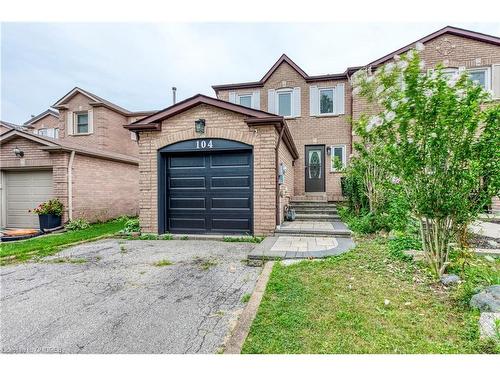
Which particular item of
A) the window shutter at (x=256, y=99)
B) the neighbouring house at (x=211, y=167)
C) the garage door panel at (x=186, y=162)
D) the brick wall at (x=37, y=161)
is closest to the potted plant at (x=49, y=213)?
the brick wall at (x=37, y=161)

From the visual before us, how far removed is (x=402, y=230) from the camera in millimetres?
5734

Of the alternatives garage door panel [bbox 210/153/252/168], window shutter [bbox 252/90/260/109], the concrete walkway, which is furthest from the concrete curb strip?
window shutter [bbox 252/90/260/109]

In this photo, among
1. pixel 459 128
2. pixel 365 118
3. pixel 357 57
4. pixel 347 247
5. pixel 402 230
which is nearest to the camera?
pixel 459 128

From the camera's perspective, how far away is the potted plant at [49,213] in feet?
28.1

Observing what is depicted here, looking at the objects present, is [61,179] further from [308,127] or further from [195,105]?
[308,127]

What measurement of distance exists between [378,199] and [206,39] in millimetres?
6302

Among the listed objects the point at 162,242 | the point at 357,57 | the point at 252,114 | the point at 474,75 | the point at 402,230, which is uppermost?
the point at 357,57

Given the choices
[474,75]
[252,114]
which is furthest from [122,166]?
[474,75]

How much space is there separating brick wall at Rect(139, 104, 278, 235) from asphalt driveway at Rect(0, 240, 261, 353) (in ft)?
5.63

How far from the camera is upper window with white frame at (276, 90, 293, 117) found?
12336 millimetres

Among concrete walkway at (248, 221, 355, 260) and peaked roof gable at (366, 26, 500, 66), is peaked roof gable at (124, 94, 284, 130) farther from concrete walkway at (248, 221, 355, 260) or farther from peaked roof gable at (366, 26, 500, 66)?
peaked roof gable at (366, 26, 500, 66)

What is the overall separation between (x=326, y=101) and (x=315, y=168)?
326cm

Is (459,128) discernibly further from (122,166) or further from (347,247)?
(122,166)

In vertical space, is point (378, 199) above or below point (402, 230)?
above
